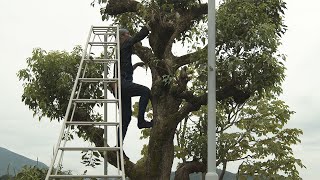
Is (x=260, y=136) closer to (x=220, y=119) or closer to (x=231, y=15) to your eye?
(x=220, y=119)

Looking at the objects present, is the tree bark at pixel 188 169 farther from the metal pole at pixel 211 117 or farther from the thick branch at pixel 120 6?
the metal pole at pixel 211 117

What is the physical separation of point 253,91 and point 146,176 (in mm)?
3333

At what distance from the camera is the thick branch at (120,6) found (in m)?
13.1

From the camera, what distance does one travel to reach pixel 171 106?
1312 cm

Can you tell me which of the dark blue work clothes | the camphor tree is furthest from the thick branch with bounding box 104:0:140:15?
the dark blue work clothes

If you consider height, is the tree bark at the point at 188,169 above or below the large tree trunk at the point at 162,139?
below

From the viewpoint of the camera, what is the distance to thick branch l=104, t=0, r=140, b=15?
13.1 metres

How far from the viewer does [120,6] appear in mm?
13148

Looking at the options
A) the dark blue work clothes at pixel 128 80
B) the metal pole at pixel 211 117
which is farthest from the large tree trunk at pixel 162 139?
the metal pole at pixel 211 117

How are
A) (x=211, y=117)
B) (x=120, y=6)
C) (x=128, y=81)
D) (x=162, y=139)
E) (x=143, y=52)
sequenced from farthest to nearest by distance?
(x=143, y=52)
(x=120, y=6)
(x=162, y=139)
(x=128, y=81)
(x=211, y=117)

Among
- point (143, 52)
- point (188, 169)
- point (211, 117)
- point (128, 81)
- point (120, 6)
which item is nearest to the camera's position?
point (211, 117)

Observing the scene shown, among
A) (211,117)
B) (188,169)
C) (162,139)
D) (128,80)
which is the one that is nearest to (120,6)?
(162,139)

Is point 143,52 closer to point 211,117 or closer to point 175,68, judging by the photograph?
point 175,68

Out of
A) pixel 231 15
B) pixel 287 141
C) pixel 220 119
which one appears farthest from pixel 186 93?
pixel 287 141
